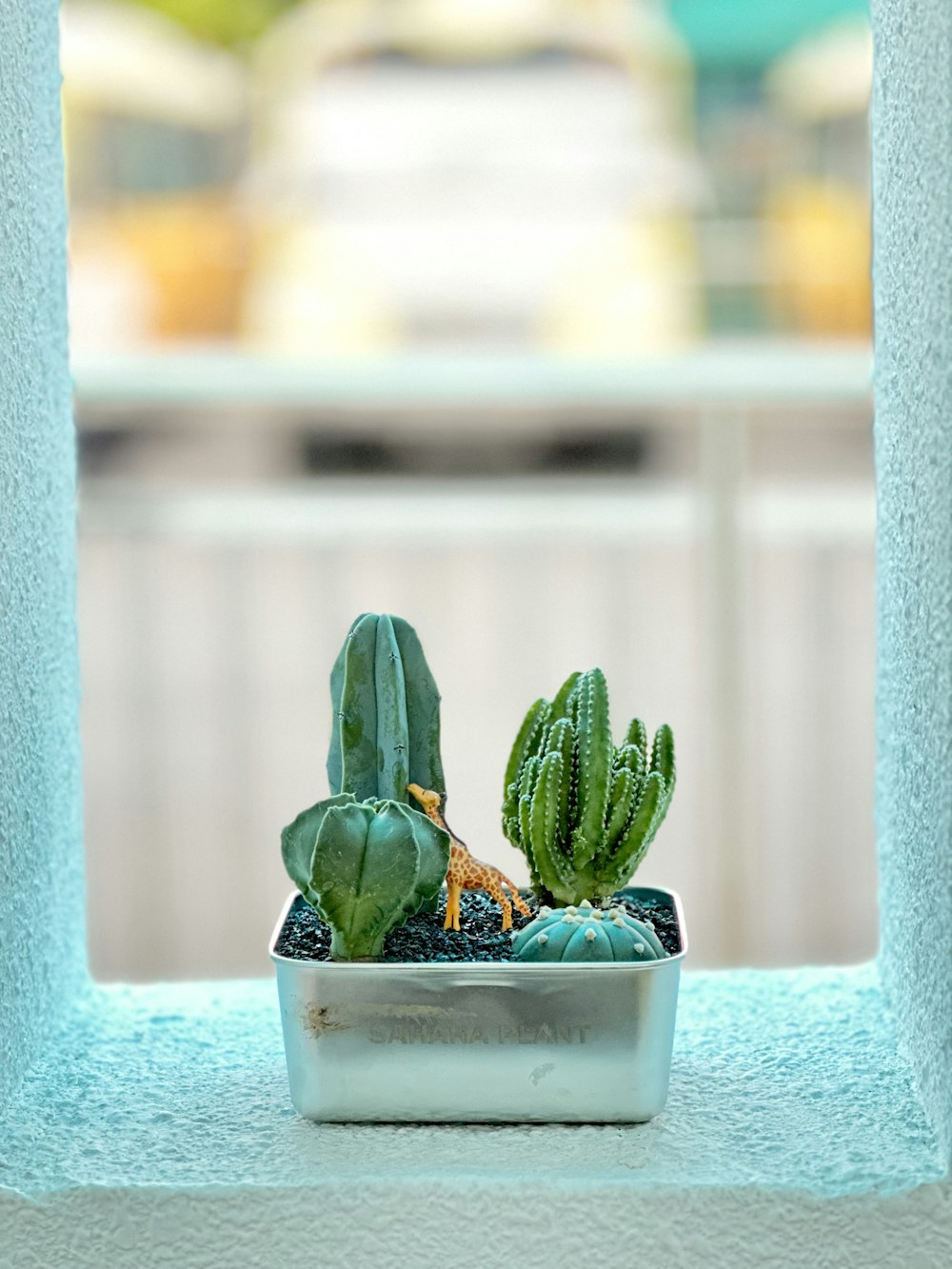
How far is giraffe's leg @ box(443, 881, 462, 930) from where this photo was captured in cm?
76

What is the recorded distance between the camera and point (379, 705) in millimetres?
737

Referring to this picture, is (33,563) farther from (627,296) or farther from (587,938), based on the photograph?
(627,296)

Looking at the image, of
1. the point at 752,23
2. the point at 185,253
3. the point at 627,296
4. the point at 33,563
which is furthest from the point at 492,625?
the point at 752,23

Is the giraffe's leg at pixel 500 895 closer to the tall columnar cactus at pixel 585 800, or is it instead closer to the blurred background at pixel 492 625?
the tall columnar cactus at pixel 585 800

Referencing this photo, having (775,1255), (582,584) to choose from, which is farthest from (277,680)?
(775,1255)

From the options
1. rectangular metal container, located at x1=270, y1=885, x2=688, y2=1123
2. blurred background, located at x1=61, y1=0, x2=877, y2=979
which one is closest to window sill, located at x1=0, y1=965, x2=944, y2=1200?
rectangular metal container, located at x1=270, y1=885, x2=688, y2=1123

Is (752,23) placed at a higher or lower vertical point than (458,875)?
higher

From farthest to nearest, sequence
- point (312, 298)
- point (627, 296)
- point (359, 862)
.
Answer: point (627, 296) < point (312, 298) < point (359, 862)

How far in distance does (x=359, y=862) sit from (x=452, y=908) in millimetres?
109

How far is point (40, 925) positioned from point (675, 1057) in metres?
0.33

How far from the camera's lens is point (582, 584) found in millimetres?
2465

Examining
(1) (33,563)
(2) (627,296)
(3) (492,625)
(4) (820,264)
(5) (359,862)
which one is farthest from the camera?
(4) (820,264)

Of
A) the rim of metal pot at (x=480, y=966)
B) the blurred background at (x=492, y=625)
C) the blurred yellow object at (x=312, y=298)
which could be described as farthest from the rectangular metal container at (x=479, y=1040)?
the blurred yellow object at (x=312, y=298)

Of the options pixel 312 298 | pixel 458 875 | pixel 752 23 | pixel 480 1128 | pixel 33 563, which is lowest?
pixel 480 1128
